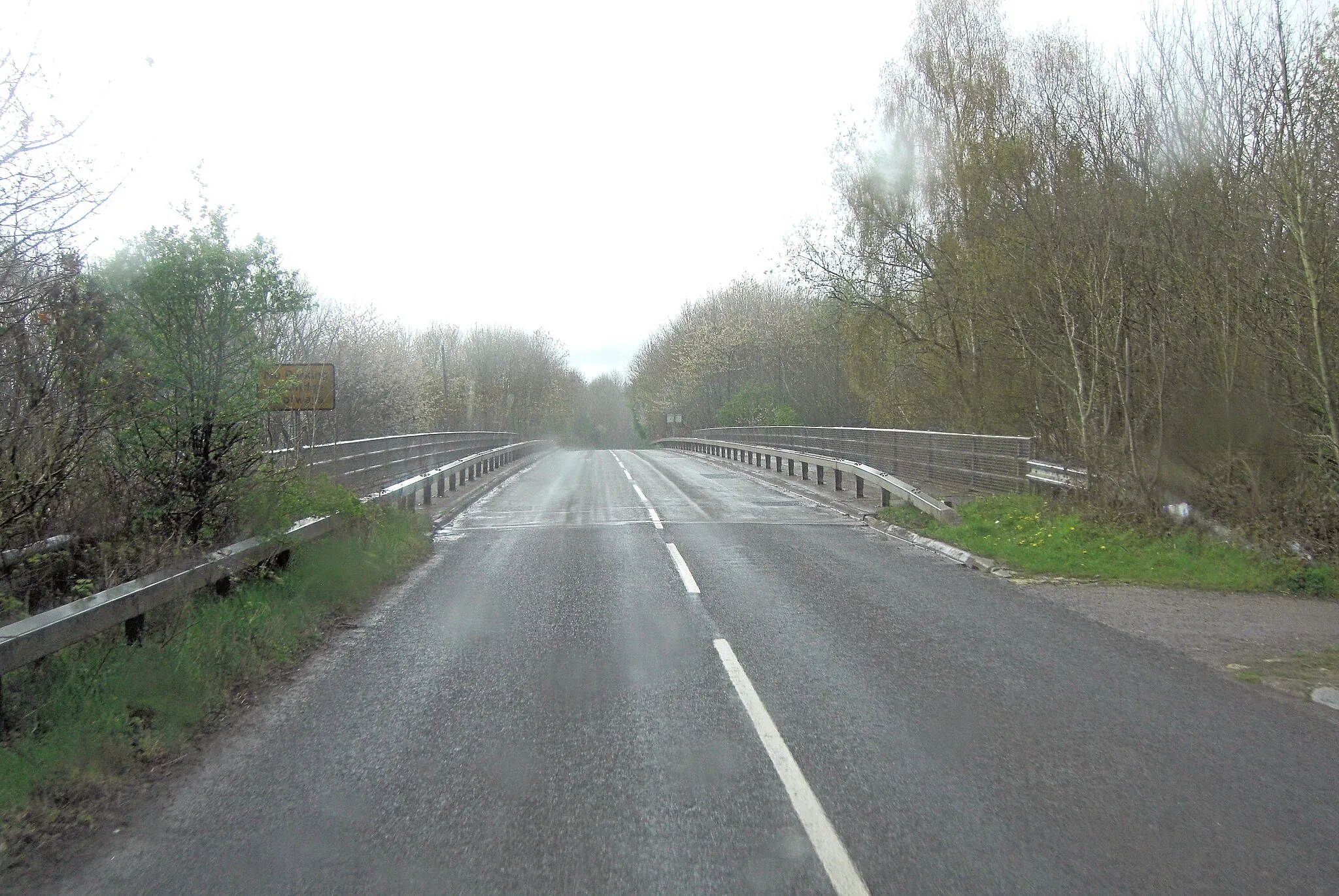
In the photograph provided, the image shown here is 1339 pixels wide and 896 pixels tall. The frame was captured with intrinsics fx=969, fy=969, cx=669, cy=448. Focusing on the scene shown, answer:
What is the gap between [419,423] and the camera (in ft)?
161

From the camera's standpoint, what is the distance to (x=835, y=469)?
71.8ft

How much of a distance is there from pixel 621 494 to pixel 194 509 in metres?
14.7

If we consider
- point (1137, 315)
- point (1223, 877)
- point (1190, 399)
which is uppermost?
point (1137, 315)

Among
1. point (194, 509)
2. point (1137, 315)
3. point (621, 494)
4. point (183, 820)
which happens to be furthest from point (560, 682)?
point (621, 494)

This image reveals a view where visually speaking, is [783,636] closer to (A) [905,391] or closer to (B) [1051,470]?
(B) [1051,470]

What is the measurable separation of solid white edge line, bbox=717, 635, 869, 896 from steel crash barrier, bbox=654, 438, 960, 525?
9.03 m

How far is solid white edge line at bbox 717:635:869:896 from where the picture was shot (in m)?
3.65

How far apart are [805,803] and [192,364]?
248 inches

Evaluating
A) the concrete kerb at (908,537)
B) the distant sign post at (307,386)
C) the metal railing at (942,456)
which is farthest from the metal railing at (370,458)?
the metal railing at (942,456)

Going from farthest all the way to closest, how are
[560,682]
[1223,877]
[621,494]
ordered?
[621,494] < [560,682] < [1223,877]

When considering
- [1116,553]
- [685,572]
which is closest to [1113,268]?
[1116,553]

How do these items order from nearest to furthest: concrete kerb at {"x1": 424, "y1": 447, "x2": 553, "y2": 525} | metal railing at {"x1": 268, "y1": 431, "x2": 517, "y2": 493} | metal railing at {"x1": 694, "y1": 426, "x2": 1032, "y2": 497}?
metal railing at {"x1": 268, "y1": 431, "x2": 517, "y2": 493}
metal railing at {"x1": 694, "y1": 426, "x2": 1032, "y2": 497}
concrete kerb at {"x1": 424, "y1": 447, "x2": 553, "y2": 525}

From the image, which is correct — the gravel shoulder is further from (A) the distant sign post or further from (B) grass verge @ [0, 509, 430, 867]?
(A) the distant sign post

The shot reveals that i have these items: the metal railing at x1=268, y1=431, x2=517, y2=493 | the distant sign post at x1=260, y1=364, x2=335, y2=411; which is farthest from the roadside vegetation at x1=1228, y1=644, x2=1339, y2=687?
the metal railing at x1=268, y1=431, x2=517, y2=493
